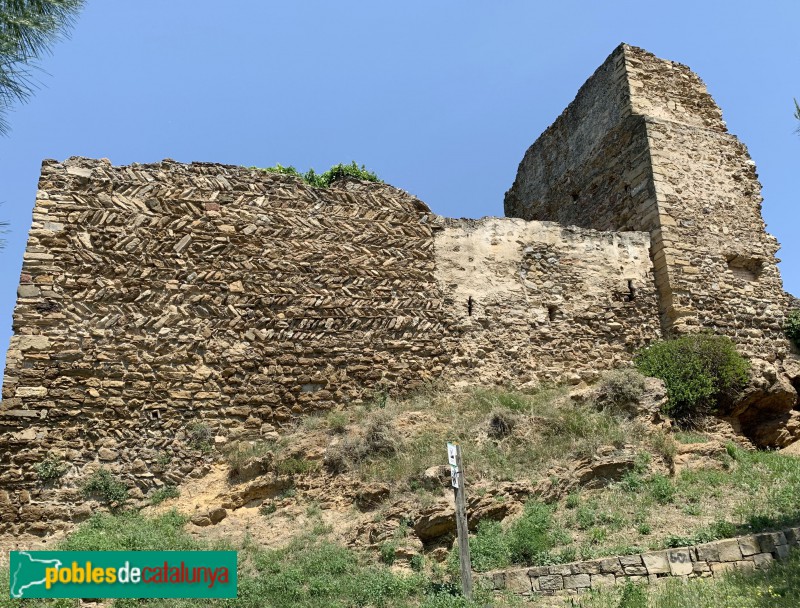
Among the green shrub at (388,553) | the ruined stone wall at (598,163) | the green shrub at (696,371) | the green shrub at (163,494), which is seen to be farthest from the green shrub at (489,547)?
the ruined stone wall at (598,163)

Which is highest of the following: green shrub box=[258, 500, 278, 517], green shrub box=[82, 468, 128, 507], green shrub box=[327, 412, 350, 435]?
green shrub box=[327, 412, 350, 435]

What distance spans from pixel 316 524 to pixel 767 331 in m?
10.3

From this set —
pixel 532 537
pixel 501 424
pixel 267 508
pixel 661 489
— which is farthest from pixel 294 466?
pixel 661 489

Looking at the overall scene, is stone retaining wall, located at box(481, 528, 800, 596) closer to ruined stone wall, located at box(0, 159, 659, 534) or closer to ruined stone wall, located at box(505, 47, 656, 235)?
ruined stone wall, located at box(0, 159, 659, 534)

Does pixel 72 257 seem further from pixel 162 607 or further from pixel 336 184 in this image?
pixel 162 607

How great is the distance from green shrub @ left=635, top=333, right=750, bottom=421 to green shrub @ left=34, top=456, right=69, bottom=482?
365 inches

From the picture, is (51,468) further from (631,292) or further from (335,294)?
(631,292)

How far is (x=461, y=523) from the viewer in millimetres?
7043

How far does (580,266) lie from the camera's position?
44.1 feet

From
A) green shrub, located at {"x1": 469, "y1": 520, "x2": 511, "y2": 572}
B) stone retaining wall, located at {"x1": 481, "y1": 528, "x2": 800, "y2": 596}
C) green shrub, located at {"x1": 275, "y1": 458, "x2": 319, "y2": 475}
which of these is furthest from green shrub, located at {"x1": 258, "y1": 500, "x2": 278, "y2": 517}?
stone retaining wall, located at {"x1": 481, "y1": 528, "x2": 800, "y2": 596}

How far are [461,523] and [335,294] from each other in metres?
5.28

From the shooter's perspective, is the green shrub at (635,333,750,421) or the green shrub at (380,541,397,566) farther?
the green shrub at (635,333,750,421)

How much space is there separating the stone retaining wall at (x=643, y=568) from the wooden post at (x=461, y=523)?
47 centimetres

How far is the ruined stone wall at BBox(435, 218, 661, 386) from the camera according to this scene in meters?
12.2
